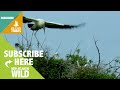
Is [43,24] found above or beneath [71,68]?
above

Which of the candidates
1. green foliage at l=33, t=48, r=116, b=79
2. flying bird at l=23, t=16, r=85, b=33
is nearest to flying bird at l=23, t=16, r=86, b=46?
flying bird at l=23, t=16, r=85, b=33

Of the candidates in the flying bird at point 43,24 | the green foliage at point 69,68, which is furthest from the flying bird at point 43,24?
the green foliage at point 69,68

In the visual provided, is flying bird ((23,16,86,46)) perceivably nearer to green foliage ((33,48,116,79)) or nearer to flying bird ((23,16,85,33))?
flying bird ((23,16,85,33))

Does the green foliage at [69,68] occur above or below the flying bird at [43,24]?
below

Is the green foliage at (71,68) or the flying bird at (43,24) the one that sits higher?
the flying bird at (43,24)

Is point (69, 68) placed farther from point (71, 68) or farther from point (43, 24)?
point (43, 24)

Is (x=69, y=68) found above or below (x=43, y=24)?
below

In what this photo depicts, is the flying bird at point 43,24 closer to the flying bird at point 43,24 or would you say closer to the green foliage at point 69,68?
the flying bird at point 43,24

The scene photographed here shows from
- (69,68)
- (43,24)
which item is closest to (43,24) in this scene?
(43,24)

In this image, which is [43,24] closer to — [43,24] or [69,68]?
[43,24]

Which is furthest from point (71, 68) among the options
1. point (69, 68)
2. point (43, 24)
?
point (43, 24)
